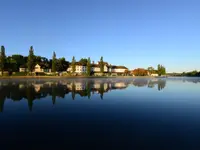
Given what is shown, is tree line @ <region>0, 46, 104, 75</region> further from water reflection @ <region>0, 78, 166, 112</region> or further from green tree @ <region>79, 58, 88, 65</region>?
water reflection @ <region>0, 78, 166, 112</region>

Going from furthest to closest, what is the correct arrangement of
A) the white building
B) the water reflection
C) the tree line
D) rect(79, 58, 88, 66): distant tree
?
rect(79, 58, 88, 66): distant tree, the white building, the tree line, the water reflection

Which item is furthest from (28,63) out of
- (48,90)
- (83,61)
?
(48,90)

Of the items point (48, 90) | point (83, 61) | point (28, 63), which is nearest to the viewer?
point (48, 90)

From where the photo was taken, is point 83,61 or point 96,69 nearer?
point 83,61

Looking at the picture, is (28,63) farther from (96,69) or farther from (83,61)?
(96,69)

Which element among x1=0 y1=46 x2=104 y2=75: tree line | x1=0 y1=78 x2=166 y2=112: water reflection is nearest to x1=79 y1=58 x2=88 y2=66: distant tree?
x1=0 y1=46 x2=104 y2=75: tree line

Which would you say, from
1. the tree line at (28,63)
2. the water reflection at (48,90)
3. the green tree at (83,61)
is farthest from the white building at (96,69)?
the water reflection at (48,90)

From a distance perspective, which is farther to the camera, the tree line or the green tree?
the green tree

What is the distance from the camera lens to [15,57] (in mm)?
129750

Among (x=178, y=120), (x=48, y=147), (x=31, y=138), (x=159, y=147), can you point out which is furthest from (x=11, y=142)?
(x=178, y=120)

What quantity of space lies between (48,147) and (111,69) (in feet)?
554

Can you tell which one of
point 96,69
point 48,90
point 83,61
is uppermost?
point 83,61

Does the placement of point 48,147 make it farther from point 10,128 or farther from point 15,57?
point 15,57

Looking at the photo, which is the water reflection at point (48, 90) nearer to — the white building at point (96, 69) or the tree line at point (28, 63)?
the tree line at point (28, 63)
